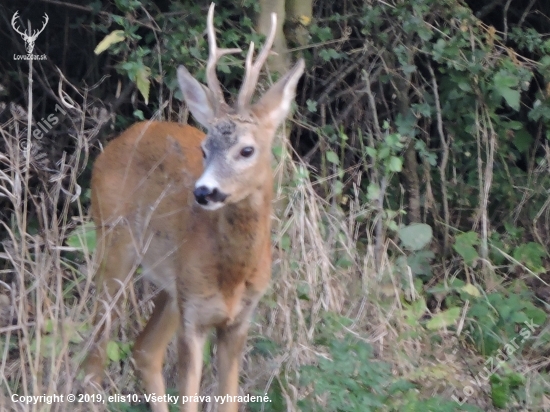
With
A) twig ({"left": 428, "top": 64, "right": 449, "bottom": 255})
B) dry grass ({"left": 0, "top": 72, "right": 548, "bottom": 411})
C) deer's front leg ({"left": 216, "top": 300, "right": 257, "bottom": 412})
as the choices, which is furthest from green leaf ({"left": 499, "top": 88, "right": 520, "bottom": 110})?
deer's front leg ({"left": 216, "top": 300, "right": 257, "bottom": 412})

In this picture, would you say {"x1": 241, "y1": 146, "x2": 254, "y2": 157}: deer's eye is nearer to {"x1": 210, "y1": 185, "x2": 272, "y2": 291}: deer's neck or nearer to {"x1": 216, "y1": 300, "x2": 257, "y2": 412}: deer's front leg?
{"x1": 210, "y1": 185, "x2": 272, "y2": 291}: deer's neck

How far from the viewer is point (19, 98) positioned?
726 cm

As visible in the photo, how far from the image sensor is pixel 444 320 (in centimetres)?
528

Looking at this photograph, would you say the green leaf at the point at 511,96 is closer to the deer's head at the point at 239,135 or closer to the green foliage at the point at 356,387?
the deer's head at the point at 239,135

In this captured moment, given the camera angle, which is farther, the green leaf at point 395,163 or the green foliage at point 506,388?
the green leaf at point 395,163

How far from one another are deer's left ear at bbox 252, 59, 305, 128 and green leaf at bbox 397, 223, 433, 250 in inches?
62.9

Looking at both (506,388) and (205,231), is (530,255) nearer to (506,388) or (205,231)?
(506,388)

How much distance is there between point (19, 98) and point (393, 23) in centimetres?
282

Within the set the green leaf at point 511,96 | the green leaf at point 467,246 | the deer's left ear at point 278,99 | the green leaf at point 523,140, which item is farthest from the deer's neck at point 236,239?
the green leaf at point 523,140

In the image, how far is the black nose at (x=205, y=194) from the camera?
4.08 metres

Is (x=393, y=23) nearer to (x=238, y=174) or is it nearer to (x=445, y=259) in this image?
(x=445, y=259)

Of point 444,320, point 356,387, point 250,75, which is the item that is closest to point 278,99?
point 250,75

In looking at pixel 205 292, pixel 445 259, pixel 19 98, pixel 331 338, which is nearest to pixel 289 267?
pixel 331 338

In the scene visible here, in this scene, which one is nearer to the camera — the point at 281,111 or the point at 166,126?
the point at 281,111
